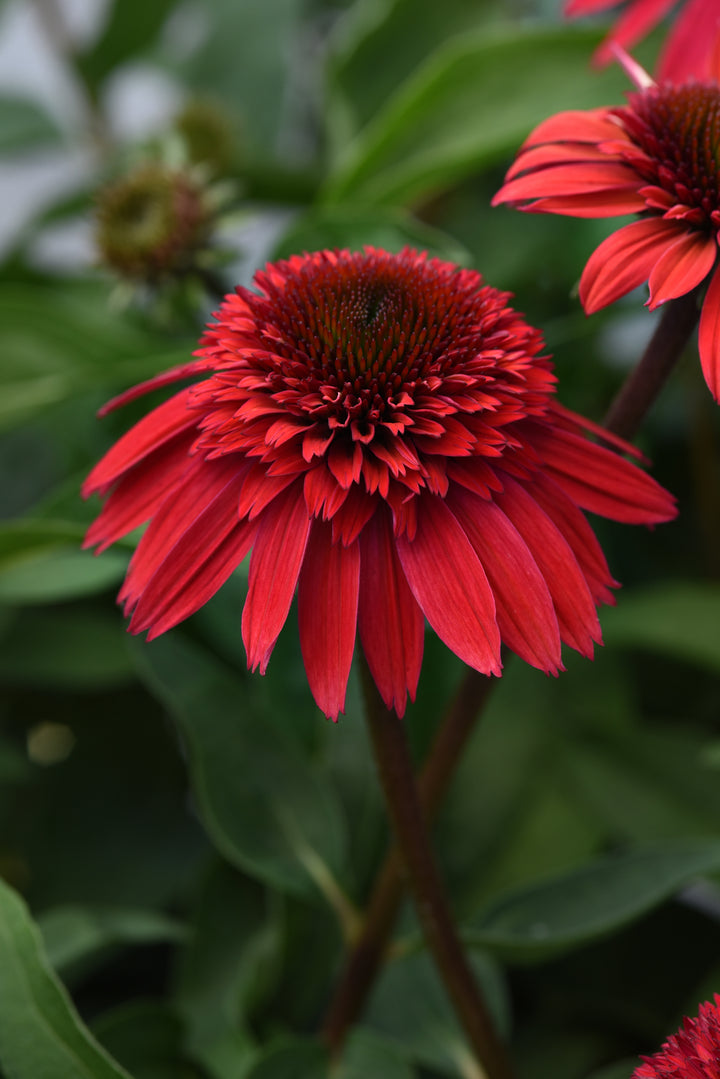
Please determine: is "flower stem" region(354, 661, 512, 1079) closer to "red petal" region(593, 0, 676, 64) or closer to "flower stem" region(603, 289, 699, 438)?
"flower stem" region(603, 289, 699, 438)

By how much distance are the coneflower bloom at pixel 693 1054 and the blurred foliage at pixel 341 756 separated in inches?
3.5

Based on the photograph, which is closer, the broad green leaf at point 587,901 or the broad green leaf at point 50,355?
the broad green leaf at point 587,901

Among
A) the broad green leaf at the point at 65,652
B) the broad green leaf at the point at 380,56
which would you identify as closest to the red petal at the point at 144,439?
the broad green leaf at the point at 65,652

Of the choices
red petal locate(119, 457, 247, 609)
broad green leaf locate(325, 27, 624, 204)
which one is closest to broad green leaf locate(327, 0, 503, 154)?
broad green leaf locate(325, 27, 624, 204)

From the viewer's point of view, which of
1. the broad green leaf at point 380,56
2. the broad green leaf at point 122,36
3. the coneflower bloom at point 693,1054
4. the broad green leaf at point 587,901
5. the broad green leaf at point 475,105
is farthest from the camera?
the broad green leaf at point 122,36

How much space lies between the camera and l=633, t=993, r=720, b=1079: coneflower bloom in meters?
0.18

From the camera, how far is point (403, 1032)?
36cm

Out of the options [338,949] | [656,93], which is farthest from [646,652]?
[656,93]

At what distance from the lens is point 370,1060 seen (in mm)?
308

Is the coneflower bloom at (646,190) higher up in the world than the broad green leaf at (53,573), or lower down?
higher up

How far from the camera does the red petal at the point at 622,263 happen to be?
23 centimetres

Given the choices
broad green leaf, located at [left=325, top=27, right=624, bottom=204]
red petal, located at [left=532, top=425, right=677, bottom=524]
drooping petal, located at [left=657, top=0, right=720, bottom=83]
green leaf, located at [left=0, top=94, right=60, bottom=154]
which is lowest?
red petal, located at [left=532, top=425, right=677, bottom=524]

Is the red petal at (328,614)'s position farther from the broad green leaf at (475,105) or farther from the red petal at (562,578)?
the broad green leaf at (475,105)

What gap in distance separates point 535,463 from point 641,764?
260 millimetres
